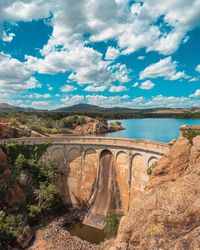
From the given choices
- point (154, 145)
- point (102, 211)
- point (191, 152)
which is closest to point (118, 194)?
point (102, 211)

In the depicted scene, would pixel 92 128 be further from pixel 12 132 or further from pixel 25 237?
pixel 25 237

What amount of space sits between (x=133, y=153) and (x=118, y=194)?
7570mm

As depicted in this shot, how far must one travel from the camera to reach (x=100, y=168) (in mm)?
42781

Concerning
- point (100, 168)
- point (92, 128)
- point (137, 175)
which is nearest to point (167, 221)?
point (137, 175)

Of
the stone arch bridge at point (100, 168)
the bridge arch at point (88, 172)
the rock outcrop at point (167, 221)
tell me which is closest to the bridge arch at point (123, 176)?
the stone arch bridge at point (100, 168)

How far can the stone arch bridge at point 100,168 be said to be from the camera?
3762 cm

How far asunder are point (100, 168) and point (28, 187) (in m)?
12.5

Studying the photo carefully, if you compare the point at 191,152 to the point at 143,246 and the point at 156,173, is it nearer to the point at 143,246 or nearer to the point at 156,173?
the point at 156,173

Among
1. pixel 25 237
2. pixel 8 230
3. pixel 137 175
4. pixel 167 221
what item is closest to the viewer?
pixel 167 221

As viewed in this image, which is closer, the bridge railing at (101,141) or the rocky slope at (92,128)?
the bridge railing at (101,141)

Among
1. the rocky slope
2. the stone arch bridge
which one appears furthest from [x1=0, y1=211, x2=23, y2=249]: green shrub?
the rocky slope

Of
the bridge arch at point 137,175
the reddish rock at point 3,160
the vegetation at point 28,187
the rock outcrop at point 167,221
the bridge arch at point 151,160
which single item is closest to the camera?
the rock outcrop at point 167,221

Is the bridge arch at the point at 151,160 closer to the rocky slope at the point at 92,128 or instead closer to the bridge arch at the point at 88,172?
the bridge arch at the point at 88,172

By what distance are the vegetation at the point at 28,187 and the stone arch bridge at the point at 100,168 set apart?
81.9 inches
